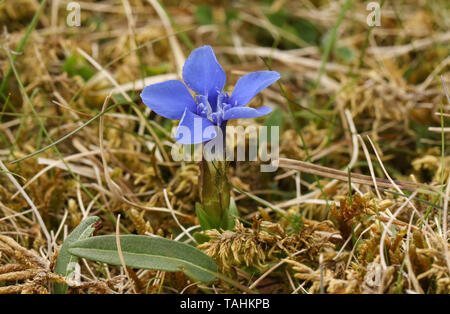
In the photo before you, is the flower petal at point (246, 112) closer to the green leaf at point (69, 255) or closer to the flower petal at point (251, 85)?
the flower petal at point (251, 85)

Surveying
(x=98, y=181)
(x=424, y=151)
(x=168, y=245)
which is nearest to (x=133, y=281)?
(x=168, y=245)

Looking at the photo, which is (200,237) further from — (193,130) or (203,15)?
(203,15)

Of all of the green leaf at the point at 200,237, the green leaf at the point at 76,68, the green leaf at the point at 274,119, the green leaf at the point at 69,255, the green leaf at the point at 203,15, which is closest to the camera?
the green leaf at the point at 69,255

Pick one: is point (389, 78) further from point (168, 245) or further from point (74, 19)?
point (74, 19)

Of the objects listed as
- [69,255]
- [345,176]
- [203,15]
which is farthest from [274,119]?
[203,15]

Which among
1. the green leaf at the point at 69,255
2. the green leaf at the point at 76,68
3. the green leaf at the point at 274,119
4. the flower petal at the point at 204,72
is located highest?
the green leaf at the point at 76,68

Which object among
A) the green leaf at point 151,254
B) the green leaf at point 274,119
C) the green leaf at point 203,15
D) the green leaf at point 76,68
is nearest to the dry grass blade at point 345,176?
the green leaf at point 274,119
